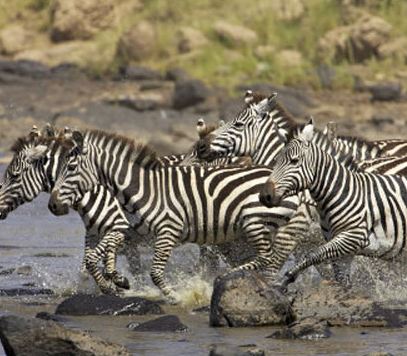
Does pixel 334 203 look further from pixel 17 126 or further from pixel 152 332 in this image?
pixel 17 126

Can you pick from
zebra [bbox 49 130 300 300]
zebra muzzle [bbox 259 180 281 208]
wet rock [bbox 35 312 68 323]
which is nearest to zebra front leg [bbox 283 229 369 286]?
zebra muzzle [bbox 259 180 281 208]

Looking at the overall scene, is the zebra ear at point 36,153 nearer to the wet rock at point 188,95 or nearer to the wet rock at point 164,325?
the wet rock at point 164,325

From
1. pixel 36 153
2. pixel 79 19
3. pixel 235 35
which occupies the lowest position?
pixel 36 153

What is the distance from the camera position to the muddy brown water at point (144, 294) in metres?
11.7

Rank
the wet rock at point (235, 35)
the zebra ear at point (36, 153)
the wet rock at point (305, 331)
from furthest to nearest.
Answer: the wet rock at point (235, 35) < the zebra ear at point (36, 153) < the wet rock at point (305, 331)

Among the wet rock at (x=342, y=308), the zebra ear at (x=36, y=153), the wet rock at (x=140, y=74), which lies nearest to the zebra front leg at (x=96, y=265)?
the zebra ear at (x=36, y=153)

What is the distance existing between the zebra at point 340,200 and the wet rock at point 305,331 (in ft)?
4.19

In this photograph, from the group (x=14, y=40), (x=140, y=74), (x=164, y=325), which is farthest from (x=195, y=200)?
(x=14, y=40)

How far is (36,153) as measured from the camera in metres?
14.8

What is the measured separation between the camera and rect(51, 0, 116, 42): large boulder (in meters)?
39.6

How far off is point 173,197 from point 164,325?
6.87 feet

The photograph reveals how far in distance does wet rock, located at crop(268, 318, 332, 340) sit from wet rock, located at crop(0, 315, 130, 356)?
151 cm

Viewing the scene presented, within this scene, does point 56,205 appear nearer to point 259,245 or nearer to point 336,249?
point 259,245

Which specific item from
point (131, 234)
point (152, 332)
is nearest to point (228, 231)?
point (131, 234)
